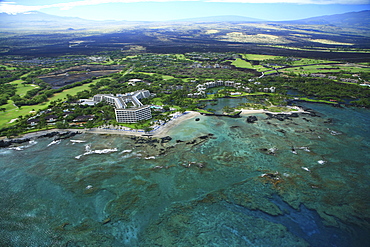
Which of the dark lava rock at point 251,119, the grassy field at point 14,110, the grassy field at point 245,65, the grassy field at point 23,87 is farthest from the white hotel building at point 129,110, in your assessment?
the grassy field at point 245,65

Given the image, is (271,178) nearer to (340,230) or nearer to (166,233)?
(340,230)

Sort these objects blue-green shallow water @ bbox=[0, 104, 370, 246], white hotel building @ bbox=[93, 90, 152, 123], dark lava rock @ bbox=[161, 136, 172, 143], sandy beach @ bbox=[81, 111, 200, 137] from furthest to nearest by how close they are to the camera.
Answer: white hotel building @ bbox=[93, 90, 152, 123] < sandy beach @ bbox=[81, 111, 200, 137] < dark lava rock @ bbox=[161, 136, 172, 143] < blue-green shallow water @ bbox=[0, 104, 370, 246]

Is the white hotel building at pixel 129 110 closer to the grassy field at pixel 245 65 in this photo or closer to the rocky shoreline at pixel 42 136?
the rocky shoreline at pixel 42 136

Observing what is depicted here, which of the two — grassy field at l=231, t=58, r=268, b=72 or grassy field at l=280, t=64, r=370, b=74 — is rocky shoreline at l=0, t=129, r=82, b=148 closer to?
grassy field at l=231, t=58, r=268, b=72

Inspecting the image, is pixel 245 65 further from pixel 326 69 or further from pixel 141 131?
pixel 141 131

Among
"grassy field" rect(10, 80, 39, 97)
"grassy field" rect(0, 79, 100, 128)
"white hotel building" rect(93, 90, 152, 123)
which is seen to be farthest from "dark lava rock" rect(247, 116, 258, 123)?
"grassy field" rect(10, 80, 39, 97)

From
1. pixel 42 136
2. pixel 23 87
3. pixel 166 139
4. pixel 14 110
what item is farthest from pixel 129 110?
pixel 23 87

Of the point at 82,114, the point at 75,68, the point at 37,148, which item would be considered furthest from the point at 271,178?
the point at 75,68

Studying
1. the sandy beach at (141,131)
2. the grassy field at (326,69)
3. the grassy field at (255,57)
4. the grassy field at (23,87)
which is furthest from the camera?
the grassy field at (255,57)
